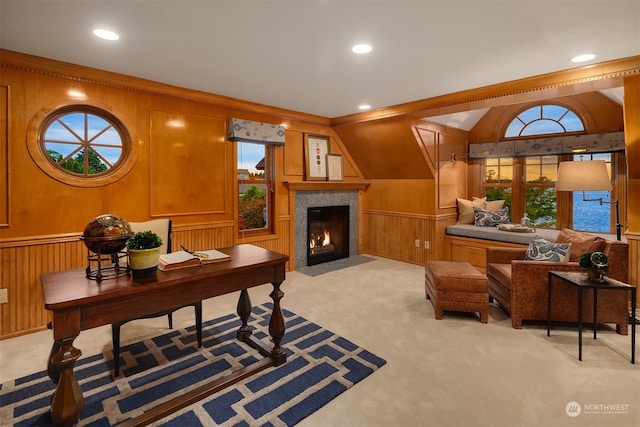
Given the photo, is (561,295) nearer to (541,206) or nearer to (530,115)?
(541,206)

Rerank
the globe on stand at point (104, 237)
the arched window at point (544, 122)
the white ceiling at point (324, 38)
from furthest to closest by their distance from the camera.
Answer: the arched window at point (544, 122), the white ceiling at point (324, 38), the globe on stand at point (104, 237)

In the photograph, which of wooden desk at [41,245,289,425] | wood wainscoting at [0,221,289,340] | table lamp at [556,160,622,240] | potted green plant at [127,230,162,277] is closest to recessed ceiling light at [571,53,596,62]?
table lamp at [556,160,622,240]

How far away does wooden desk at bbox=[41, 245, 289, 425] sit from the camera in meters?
1.47

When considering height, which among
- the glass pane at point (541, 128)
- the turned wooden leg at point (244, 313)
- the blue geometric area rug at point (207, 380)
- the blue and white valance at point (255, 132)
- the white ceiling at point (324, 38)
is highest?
the white ceiling at point (324, 38)

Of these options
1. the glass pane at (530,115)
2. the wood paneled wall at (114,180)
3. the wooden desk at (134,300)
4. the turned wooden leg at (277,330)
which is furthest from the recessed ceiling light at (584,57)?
the wood paneled wall at (114,180)

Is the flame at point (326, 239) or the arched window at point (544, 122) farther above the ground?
the arched window at point (544, 122)

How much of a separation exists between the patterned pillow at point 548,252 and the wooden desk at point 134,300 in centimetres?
243

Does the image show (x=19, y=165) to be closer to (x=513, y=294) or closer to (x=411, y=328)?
(x=411, y=328)

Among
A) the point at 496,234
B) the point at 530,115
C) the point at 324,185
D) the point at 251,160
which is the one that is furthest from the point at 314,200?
the point at 530,115

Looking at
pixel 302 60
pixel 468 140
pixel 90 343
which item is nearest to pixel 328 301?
pixel 90 343

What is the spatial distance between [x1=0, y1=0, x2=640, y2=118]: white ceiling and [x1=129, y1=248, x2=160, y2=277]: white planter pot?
1.47 m

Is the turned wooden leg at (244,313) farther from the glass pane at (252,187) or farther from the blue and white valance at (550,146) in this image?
the blue and white valance at (550,146)

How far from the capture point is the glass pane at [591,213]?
4246 millimetres

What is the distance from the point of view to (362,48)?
2.54 metres
